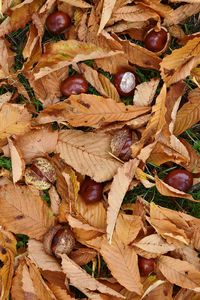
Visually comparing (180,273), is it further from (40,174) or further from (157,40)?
(157,40)

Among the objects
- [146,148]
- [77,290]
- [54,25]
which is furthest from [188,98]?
[77,290]

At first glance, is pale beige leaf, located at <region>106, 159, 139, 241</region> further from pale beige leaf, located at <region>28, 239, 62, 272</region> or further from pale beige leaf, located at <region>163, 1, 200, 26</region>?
pale beige leaf, located at <region>163, 1, 200, 26</region>

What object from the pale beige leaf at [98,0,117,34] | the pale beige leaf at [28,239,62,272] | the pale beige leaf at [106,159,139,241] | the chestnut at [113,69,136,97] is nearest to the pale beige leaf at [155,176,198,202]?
the pale beige leaf at [106,159,139,241]

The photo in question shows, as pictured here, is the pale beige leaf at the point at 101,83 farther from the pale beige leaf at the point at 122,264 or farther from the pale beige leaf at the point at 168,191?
the pale beige leaf at the point at 122,264

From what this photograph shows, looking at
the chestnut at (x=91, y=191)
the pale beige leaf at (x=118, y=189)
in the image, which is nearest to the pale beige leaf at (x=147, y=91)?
the pale beige leaf at (x=118, y=189)

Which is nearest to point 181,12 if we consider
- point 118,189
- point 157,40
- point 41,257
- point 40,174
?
point 157,40

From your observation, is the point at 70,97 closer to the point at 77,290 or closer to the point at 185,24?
the point at 185,24
